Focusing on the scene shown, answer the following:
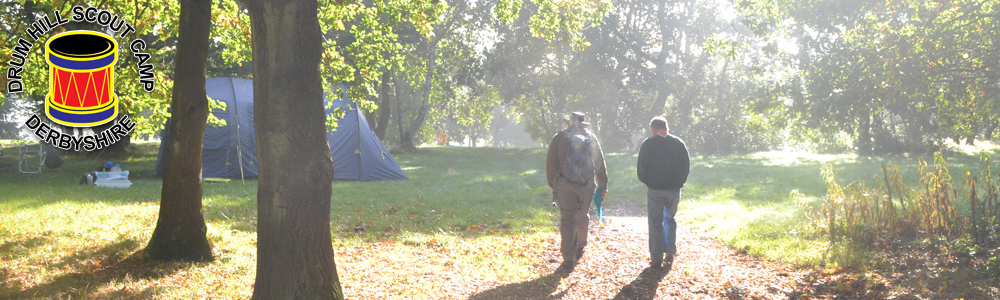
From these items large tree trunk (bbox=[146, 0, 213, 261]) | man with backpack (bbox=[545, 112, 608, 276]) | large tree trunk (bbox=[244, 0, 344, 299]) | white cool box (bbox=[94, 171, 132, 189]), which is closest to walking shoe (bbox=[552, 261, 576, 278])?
man with backpack (bbox=[545, 112, 608, 276])

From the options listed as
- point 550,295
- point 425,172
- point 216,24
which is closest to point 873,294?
point 550,295

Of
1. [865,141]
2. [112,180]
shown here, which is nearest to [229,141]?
[112,180]

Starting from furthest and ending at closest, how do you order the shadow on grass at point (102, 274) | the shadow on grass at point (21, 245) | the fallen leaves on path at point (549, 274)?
the shadow on grass at point (21, 245) → the fallen leaves on path at point (549, 274) → the shadow on grass at point (102, 274)

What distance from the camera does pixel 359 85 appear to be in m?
8.69

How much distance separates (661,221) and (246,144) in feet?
39.3

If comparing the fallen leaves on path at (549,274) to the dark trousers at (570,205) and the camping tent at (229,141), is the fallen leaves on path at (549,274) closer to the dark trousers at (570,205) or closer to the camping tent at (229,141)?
the dark trousers at (570,205)

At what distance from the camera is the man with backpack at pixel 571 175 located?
6.77 meters

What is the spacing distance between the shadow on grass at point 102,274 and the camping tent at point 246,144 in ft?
27.2

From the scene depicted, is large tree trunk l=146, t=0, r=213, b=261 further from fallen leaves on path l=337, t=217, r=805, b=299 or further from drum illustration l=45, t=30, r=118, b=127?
drum illustration l=45, t=30, r=118, b=127

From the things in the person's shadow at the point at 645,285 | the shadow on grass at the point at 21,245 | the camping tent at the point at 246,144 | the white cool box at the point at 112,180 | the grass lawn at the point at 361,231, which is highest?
the camping tent at the point at 246,144

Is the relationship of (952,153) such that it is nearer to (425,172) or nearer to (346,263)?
(425,172)

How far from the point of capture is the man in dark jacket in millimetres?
6746

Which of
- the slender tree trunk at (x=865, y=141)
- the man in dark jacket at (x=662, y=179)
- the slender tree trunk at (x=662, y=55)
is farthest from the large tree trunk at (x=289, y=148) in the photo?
the slender tree trunk at (x=865, y=141)

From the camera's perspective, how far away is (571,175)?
676cm
